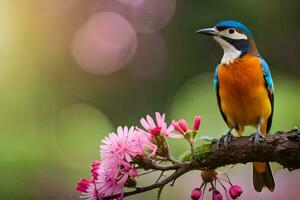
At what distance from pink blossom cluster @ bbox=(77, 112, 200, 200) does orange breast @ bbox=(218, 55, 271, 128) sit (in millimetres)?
884

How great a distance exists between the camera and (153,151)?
2.14m

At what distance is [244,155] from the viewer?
2156mm

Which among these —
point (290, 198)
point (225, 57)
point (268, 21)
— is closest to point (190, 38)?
point (268, 21)

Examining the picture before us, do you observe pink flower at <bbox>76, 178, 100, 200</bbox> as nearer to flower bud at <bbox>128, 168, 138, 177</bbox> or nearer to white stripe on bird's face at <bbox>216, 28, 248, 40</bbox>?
flower bud at <bbox>128, 168, 138, 177</bbox>

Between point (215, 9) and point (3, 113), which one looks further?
point (215, 9)

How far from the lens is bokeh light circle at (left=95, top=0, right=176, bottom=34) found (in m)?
8.59

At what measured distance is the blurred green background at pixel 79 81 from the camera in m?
5.28

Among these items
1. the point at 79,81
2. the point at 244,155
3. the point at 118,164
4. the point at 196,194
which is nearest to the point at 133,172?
the point at 118,164

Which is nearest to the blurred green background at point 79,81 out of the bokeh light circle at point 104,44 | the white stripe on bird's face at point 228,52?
the bokeh light circle at point 104,44

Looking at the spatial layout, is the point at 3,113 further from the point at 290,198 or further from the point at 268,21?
the point at 268,21

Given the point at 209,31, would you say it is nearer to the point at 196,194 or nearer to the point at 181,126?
the point at 181,126

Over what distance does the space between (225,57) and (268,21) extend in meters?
4.87

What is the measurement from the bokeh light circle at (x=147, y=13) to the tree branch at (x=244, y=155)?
645 centimetres

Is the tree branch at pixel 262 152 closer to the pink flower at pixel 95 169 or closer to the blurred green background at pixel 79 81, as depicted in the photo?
the pink flower at pixel 95 169
